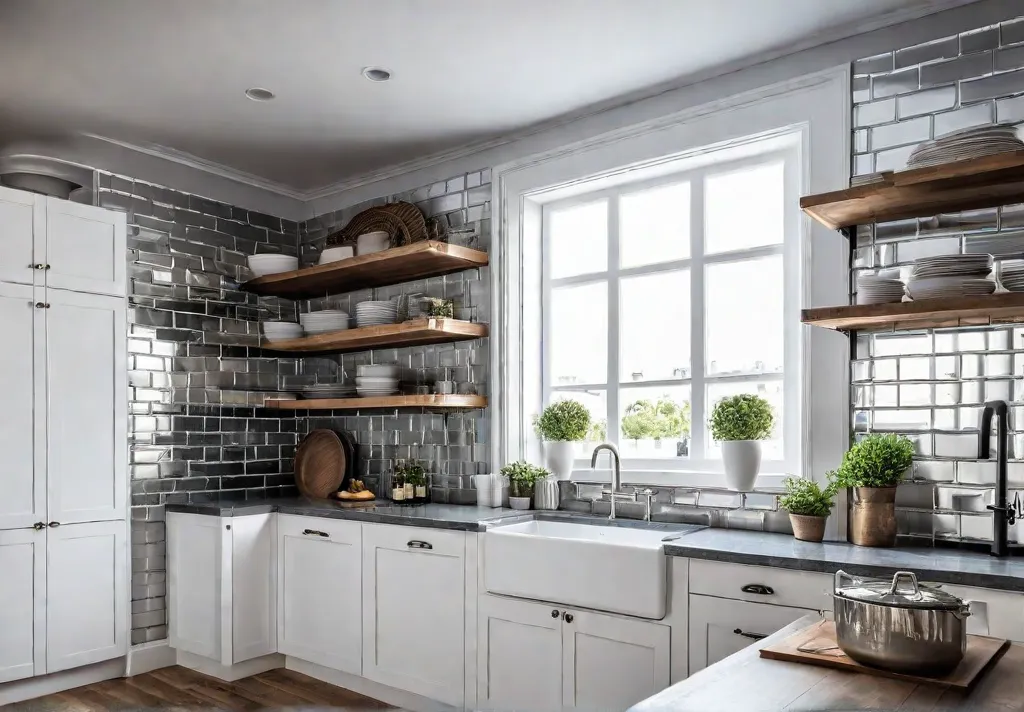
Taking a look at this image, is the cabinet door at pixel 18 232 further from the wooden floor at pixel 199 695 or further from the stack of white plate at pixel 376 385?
the wooden floor at pixel 199 695

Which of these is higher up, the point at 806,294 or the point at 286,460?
the point at 806,294

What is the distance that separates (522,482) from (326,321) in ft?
5.08

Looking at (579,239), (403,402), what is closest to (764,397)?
(579,239)

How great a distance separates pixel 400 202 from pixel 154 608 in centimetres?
259

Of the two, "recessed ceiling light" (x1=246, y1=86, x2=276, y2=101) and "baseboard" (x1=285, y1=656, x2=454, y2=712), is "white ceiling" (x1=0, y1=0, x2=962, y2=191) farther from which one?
"baseboard" (x1=285, y1=656, x2=454, y2=712)

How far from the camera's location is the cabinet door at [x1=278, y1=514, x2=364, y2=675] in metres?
3.83

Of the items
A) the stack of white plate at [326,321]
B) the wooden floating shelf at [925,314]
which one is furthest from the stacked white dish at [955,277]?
the stack of white plate at [326,321]

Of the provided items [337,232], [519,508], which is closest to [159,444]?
[337,232]

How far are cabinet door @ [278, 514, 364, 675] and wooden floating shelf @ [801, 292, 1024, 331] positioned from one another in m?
2.34

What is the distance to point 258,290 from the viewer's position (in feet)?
16.0

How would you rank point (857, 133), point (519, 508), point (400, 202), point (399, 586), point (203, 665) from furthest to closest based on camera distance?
point (400, 202) < point (203, 665) < point (519, 508) < point (399, 586) < point (857, 133)

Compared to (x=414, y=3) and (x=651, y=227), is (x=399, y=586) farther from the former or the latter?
(x=414, y=3)

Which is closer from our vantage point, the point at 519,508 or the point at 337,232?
the point at 519,508

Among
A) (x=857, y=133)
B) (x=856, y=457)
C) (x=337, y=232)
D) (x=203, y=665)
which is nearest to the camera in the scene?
(x=856, y=457)
